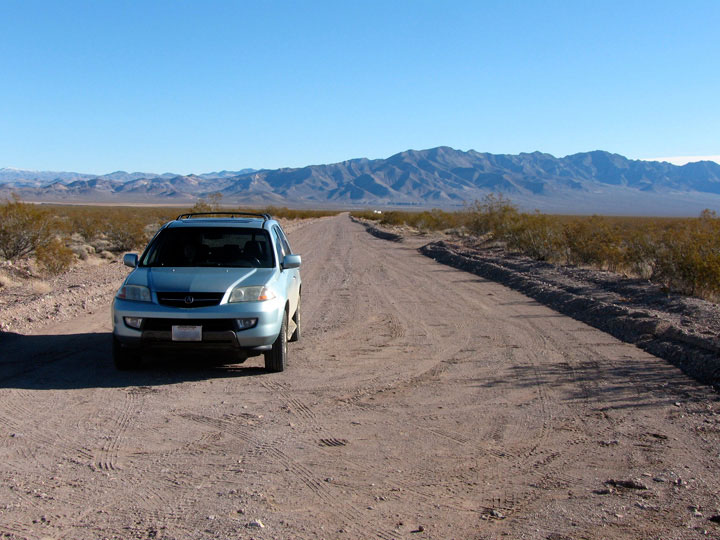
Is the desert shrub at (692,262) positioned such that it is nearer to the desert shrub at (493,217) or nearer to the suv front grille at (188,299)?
the suv front grille at (188,299)

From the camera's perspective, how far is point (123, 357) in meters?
8.13

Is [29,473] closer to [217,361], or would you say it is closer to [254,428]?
[254,428]

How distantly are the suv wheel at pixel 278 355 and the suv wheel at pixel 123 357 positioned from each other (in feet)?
4.91

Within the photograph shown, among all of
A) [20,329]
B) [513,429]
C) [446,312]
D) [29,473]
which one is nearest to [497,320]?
[446,312]

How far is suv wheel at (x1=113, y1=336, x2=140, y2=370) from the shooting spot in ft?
26.5

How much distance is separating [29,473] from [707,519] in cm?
467

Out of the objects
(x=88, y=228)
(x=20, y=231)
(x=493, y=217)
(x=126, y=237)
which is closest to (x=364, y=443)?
(x=20, y=231)

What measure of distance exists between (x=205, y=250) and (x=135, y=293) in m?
1.41

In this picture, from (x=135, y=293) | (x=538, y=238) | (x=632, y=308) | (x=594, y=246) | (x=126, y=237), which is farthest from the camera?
(x=126, y=237)

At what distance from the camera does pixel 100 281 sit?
16.9m

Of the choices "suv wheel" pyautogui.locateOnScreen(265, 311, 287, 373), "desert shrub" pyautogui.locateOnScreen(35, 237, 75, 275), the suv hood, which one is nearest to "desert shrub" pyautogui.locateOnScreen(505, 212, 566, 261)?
"desert shrub" pyautogui.locateOnScreen(35, 237, 75, 275)

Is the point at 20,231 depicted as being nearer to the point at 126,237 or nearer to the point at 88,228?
the point at 126,237

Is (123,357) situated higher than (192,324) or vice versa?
(192,324)

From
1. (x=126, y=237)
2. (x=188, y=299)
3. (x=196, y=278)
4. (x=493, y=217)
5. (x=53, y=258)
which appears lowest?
(x=126, y=237)
